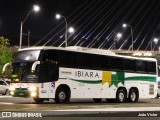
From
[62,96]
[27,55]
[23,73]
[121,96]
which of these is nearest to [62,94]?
[62,96]

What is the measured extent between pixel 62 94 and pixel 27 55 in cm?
305

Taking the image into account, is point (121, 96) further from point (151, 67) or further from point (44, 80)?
point (44, 80)

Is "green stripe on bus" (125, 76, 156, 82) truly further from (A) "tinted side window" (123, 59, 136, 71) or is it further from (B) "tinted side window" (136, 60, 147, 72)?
(A) "tinted side window" (123, 59, 136, 71)

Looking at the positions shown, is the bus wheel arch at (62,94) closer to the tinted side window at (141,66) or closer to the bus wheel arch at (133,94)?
the bus wheel arch at (133,94)

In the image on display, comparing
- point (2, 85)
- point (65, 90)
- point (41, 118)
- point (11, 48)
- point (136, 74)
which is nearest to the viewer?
point (41, 118)

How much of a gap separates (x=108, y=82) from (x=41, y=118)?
1493 cm

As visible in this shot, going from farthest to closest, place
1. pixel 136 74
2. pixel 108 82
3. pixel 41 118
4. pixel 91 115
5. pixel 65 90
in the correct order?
1. pixel 136 74
2. pixel 108 82
3. pixel 65 90
4. pixel 91 115
5. pixel 41 118

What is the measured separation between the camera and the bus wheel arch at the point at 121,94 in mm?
30406

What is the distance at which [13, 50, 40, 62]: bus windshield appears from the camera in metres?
25.2

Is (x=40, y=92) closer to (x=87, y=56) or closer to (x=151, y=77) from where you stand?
(x=87, y=56)

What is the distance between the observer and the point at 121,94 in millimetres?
30688

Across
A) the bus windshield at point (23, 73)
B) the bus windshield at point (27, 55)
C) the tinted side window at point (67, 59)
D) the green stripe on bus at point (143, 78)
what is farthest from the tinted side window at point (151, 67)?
the bus windshield at point (23, 73)

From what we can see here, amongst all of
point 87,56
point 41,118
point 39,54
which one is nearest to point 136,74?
point 87,56

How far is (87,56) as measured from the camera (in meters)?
28.0
